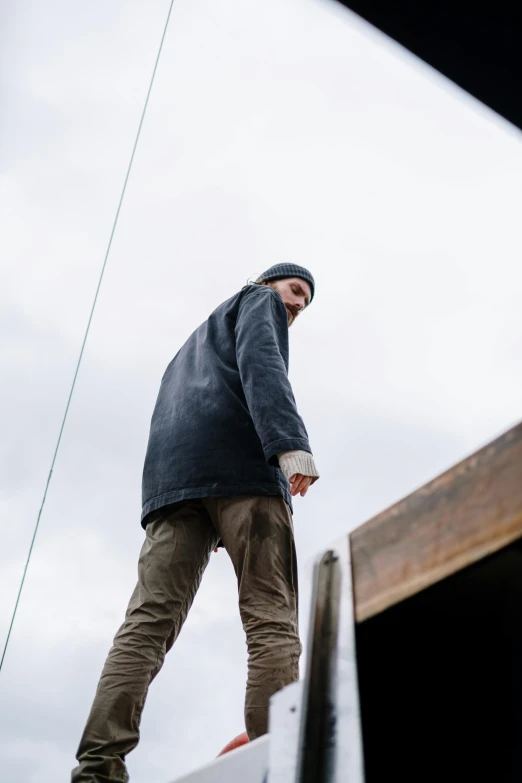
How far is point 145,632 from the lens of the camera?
1611 mm

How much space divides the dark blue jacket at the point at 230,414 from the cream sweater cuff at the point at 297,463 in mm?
18

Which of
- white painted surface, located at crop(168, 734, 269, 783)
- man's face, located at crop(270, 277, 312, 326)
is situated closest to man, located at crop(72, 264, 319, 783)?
man's face, located at crop(270, 277, 312, 326)

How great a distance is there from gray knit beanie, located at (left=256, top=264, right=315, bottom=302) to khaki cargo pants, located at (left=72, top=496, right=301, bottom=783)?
0.88m

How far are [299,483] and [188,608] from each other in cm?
42

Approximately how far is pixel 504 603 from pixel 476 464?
15 centimetres

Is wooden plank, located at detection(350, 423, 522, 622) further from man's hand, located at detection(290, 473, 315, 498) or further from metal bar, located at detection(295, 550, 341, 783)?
man's hand, located at detection(290, 473, 315, 498)

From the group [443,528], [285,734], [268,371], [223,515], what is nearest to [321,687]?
[285,734]

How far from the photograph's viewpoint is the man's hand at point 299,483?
5.36 ft

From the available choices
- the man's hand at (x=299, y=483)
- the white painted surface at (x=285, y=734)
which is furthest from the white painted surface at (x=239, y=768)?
the man's hand at (x=299, y=483)

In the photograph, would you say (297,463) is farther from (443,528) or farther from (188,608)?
(443,528)

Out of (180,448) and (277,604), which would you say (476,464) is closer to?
(277,604)

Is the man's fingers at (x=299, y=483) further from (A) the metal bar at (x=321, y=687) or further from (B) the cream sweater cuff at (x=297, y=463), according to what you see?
(A) the metal bar at (x=321, y=687)

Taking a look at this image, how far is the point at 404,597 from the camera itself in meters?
0.56

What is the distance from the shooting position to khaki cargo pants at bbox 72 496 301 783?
1.45m
